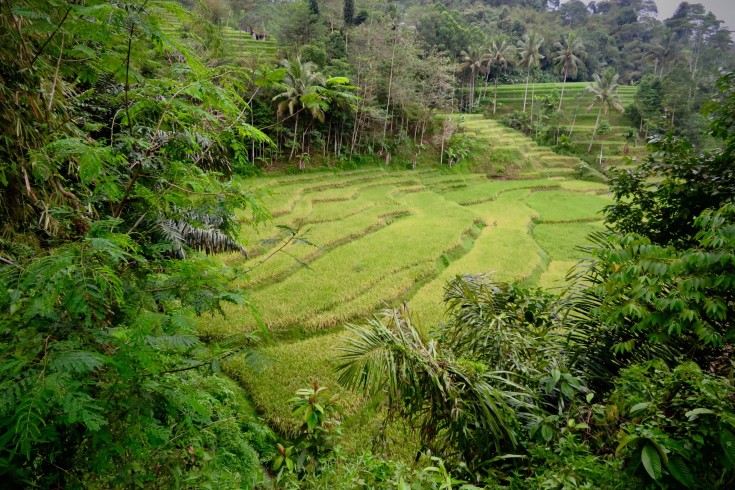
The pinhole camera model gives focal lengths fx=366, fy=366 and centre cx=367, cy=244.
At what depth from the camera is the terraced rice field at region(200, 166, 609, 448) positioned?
20.3 feet

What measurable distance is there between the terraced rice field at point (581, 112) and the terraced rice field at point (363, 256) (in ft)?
41.6

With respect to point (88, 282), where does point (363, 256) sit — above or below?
below

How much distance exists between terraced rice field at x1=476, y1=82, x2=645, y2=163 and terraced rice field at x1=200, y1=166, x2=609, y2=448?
41.6ft

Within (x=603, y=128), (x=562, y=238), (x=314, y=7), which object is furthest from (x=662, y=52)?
(x=562, y=238)

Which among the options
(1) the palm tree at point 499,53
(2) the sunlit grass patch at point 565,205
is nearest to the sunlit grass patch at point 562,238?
(2) the sunlit grass patch at point 565,205

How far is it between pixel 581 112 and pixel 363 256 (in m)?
38.6

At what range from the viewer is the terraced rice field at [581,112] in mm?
32344

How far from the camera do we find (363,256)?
35.9 ft

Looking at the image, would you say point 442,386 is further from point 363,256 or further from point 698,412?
point 363,256

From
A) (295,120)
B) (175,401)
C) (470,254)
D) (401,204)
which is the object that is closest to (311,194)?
(401,204)

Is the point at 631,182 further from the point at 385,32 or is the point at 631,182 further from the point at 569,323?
the point at 385,32

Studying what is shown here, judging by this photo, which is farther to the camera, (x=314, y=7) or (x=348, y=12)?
(x=348, y=12)

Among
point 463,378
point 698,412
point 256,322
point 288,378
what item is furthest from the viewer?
point 288,378

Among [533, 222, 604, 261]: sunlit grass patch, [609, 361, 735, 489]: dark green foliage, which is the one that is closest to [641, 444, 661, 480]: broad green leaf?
[609, 361, 735, 489]: dark green foliage
